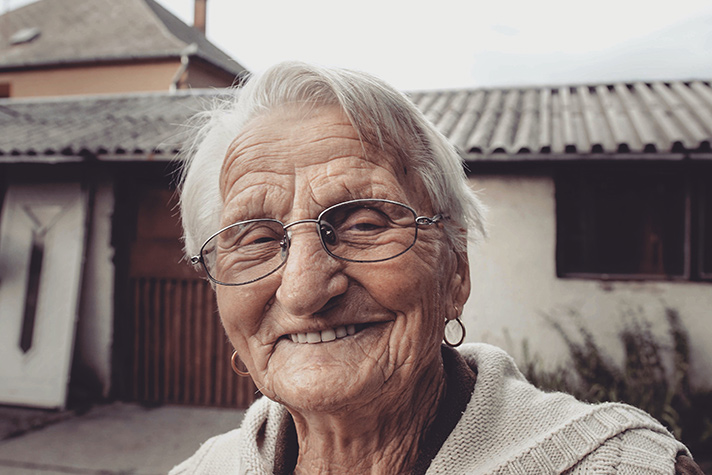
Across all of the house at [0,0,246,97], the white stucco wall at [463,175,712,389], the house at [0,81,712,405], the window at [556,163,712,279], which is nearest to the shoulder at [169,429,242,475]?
the house at [0,81,712,405]

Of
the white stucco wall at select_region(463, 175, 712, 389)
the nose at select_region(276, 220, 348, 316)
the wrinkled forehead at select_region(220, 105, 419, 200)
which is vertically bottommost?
the white stucco wall at select_region(463, 175, 712, 389)

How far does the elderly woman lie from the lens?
1211 millimetres

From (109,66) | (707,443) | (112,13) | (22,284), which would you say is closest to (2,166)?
(22,284)

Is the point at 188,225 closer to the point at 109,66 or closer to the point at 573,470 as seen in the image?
the point at 573,470

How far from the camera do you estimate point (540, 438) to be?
1242 millimetres

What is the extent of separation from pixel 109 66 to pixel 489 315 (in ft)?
50.3

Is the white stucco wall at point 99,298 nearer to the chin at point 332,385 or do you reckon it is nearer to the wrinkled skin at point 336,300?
the wrinkled skin at point 336,300

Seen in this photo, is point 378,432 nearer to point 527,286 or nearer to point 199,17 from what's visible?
point 527,286

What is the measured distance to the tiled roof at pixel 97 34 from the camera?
1659 centimetres

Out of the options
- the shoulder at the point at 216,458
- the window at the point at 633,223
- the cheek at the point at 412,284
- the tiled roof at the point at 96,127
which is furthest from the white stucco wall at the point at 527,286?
the cheek at the point at 412,284

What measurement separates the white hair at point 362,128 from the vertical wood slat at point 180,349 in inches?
196

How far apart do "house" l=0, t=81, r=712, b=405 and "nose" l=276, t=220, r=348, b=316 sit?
3609 millimetres

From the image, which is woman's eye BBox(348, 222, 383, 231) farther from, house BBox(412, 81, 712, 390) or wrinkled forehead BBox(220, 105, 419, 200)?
house BBox(412, 81, 712, 390)

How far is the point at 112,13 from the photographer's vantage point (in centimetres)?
1961
